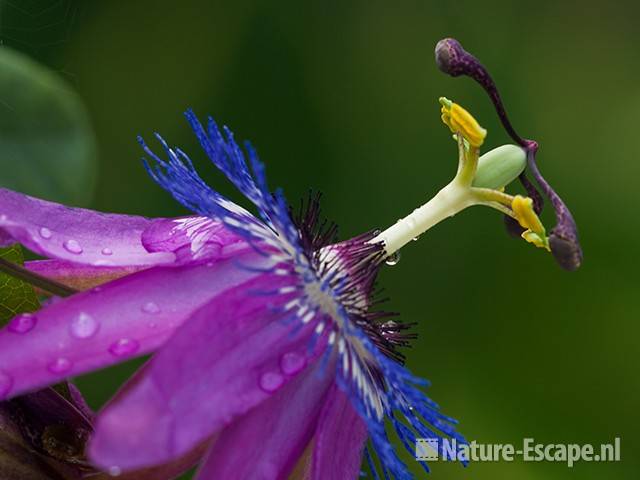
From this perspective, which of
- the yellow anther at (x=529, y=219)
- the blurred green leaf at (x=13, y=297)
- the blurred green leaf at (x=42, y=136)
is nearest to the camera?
the blurred green leaf at (x=13, y=297)

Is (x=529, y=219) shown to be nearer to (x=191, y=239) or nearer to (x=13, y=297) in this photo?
(x=191, y=239)

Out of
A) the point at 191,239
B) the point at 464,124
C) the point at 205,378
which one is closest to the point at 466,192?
the point at 464,124

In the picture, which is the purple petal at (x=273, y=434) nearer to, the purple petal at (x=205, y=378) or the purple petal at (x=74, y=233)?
the purple petal at (x=205, y=378)

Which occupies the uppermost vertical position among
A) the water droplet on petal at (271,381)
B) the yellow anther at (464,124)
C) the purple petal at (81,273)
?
the yellow anther at (464,124)

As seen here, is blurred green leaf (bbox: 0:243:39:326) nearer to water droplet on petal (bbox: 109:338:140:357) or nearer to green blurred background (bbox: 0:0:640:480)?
water droplet on petal (bbox: 109:338:140:357)

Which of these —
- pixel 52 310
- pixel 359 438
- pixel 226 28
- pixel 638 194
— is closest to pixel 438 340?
pixel 638 194

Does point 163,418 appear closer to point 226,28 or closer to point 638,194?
point 226,28

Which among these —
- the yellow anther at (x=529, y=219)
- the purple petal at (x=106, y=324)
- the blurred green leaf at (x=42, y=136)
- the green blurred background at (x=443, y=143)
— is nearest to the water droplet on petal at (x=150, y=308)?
the purple petal at (x=106, y=324)
